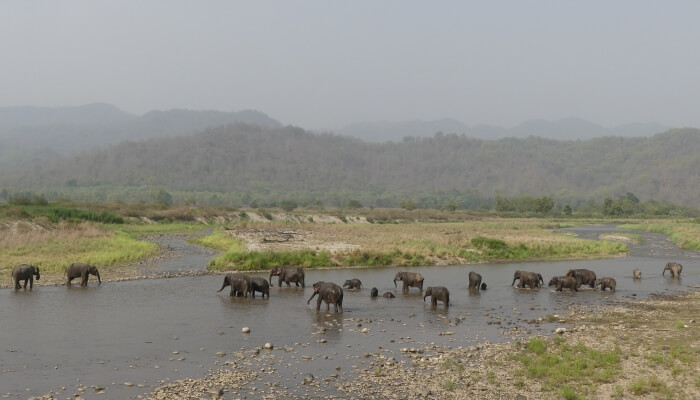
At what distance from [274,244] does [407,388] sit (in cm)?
3491

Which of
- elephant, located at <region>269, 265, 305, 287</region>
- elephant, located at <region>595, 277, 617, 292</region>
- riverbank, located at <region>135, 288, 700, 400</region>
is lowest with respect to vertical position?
riverbank, located at <region>135, 288, 700, 400</region>

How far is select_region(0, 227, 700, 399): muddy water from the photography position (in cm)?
1662

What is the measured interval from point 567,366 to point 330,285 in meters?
10.8

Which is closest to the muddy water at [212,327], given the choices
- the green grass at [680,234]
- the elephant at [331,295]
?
the elephant at [331,295]

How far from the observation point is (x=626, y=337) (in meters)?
20.2

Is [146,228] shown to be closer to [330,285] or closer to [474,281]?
[474,281]

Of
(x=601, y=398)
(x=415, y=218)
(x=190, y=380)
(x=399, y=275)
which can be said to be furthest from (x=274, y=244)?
(x=415, y=218)

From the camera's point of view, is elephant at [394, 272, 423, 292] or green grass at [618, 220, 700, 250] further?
green grass at [618, 220, 700, 250]

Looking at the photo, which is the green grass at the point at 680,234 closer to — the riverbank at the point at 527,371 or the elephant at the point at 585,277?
the elephant at the point at 585,277

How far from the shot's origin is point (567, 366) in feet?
54.2

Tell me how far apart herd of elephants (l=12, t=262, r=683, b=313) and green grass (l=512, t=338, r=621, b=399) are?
321 inches

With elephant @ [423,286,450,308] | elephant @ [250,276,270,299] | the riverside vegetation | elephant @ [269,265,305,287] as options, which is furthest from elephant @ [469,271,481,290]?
the riverside vegetation

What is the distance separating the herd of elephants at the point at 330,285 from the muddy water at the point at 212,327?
0.56 metres

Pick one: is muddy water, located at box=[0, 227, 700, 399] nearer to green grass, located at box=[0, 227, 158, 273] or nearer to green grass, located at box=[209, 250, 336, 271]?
green grass, located at box=[209, 250, 336, 271]
